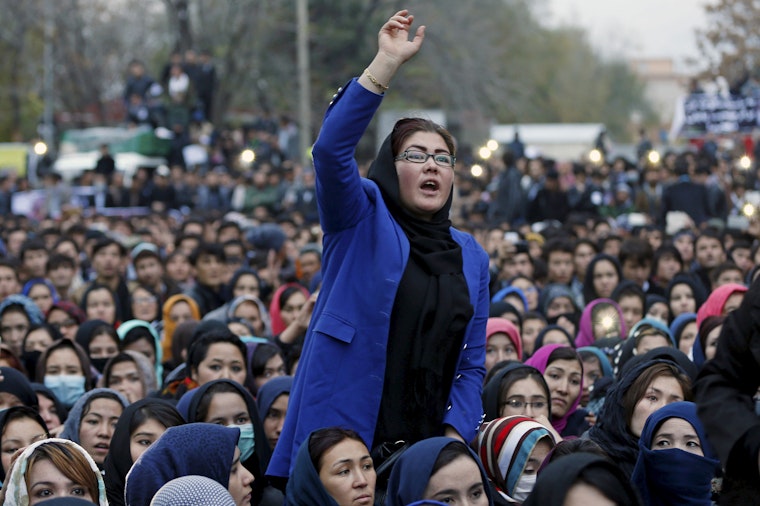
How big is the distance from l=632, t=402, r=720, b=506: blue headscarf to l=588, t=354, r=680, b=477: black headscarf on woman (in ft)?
0.80

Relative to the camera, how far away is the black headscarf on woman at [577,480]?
12.6 ft

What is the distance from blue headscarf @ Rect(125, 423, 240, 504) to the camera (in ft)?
16.9

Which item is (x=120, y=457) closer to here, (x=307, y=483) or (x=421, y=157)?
(x=307, y=483)

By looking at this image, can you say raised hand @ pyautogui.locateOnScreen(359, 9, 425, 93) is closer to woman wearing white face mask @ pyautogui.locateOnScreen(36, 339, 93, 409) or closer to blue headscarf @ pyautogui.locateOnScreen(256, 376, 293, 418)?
Answer: blue headscarf @ pyautogui.locateOnScreen(256, 376, 293, 418)

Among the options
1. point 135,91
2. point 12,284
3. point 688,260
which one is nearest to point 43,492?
point 12,284

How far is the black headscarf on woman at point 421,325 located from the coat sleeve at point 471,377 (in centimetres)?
4

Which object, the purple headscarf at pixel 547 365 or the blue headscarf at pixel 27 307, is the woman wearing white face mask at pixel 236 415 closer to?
the purple headscarf at pixel 547 365

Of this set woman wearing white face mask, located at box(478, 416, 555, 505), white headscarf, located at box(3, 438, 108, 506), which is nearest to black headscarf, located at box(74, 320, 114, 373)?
white headscarf, located at box(3, 438, 108, 506)

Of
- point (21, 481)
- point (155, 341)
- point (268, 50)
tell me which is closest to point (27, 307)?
point (155, 341)

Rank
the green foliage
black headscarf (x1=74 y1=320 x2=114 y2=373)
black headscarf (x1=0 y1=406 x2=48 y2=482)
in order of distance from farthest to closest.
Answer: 1. the green foliage
2. black headscarf (x1=74 y1=320 x2=114 y2=373)
3. black headscarf (x1=0 y1=406 x2=48 y2=482)

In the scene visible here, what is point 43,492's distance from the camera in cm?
517

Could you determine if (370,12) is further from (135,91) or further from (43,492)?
(43,492)

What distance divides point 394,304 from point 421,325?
11cm

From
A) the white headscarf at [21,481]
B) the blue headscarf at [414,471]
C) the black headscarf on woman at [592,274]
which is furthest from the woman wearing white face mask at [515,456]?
the black headscarf on woman at [592,274]
